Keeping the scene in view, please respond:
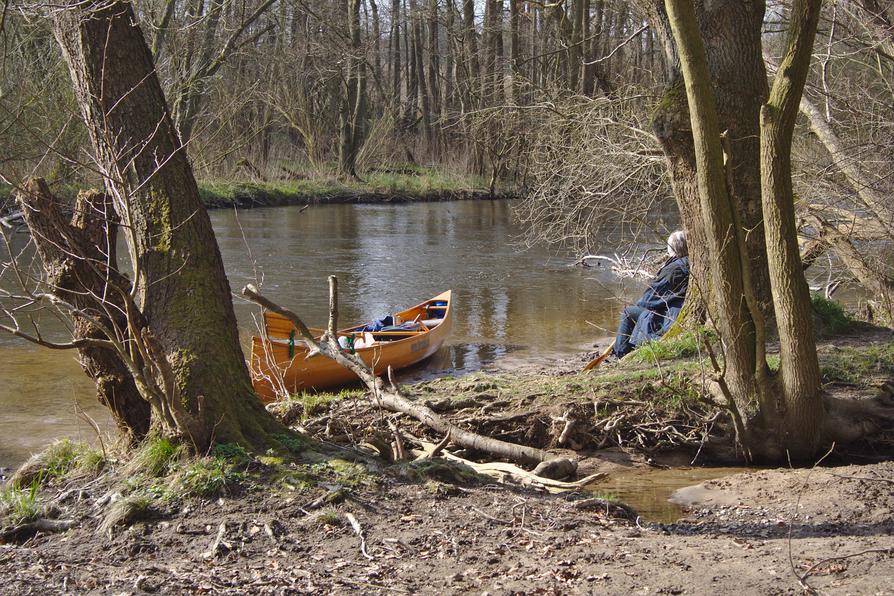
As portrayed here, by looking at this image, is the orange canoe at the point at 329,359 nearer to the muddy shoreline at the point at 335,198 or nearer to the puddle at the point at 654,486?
the puddle at the point at 654,486

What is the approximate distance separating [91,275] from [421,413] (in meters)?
2.77

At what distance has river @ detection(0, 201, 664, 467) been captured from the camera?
33.1 ft

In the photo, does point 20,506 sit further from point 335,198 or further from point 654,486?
point 335,198

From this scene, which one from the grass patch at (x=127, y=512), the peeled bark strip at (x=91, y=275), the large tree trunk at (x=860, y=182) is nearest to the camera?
the grass patch at (x=127, y=512)

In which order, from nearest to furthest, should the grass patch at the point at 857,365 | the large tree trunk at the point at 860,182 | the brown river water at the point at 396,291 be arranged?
the grass patch at the point at 857,365, the large tree trunk at the point at 860,182, the brown river water at the point at 396,291

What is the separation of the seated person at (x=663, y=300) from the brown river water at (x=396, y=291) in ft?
1.71

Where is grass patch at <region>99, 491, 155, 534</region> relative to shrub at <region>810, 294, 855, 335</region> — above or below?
below

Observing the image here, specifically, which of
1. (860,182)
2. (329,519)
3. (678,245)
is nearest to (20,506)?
(329,519)

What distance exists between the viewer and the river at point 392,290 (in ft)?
33.1

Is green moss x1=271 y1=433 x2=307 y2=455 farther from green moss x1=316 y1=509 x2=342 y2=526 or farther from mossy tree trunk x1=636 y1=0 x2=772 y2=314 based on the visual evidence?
mossy tree trunk x1=636 y1=0 x2=772 y2=314

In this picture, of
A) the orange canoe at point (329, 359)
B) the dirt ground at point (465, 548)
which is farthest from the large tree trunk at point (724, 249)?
the orange canoe at point (329, 359)

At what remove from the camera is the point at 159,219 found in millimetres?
5176

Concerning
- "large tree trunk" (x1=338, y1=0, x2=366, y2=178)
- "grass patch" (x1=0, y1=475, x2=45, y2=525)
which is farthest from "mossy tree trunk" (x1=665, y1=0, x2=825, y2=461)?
"large tree trunk" (x1=338, y1=0, x2=366, y2=178)

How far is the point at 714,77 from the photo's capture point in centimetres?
763
